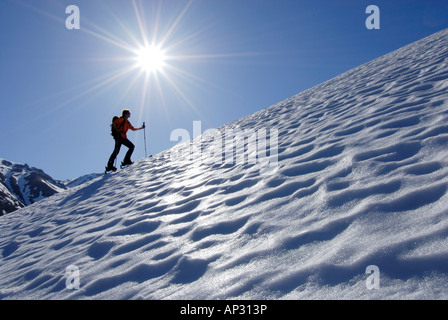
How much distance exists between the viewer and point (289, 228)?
255 centimetres

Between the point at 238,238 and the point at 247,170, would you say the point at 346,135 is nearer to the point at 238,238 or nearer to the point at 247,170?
the point at 247,170

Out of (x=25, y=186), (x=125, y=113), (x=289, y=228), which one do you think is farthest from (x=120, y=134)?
(x=25, y=186)

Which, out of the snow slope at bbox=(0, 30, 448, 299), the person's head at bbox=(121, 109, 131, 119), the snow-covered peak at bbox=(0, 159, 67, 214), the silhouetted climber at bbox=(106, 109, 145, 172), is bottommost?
the snow slope at bbox=(0, 30, 448, 299)

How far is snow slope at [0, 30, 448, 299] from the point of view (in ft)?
6.07

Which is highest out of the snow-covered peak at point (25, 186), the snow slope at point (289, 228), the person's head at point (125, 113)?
the snow-covered peak at point (25, 186)

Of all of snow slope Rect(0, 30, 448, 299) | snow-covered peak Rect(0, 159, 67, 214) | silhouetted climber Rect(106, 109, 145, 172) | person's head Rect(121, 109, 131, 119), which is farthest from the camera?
snow-covered peak Rect(0, 159, 67, 214)

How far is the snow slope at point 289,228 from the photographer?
1.85m

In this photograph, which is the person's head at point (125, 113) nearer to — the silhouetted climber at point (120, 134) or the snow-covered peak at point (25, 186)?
the silhouetted climber at point (120, 134)

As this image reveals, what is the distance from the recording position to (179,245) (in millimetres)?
2979

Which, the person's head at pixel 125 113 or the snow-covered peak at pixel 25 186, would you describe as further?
the snow-covered peak at pixel 25 186

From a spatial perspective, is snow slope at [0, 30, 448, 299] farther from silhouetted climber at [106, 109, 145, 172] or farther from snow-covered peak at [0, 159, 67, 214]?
snow-covered peak at [0, 159, 67, 214]

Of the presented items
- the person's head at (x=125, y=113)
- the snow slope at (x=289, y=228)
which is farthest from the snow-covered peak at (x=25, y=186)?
the snow slope at (x=289, y=228)

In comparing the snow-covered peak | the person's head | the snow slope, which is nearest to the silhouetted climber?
the person's head
